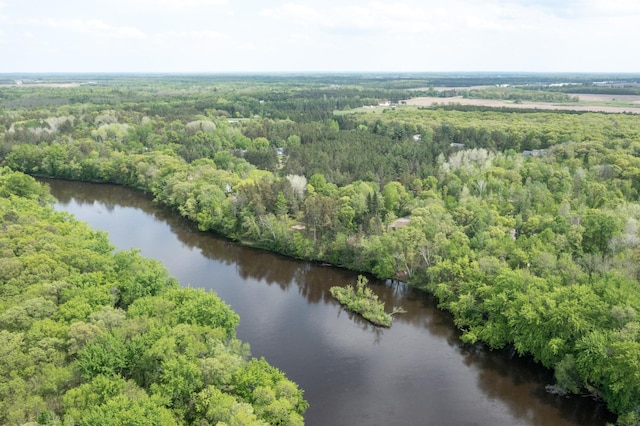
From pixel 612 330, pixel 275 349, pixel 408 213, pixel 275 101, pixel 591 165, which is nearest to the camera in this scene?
pixel 612 330

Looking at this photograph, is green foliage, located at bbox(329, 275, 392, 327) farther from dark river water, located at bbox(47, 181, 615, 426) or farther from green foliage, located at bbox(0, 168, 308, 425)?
green foliage, located at bbox(0, 168, 308, 425)

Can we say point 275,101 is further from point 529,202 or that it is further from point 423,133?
point 529,202

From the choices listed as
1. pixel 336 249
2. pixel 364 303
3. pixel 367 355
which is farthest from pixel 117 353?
pixel 336 249

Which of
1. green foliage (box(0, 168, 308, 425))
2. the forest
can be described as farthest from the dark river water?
green foliage (box(0, 168, 308, 425))

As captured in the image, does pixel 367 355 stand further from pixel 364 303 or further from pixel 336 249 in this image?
pixel 336 249

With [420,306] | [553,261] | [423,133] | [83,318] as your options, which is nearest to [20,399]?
[83,318]

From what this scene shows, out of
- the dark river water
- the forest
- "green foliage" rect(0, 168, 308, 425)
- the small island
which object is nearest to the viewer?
"green foliage" rect(0, 168, 308, 425)
